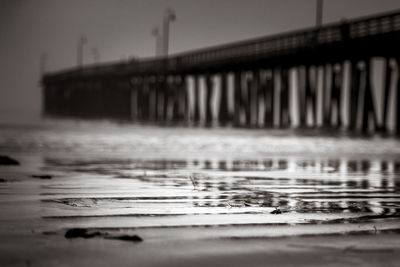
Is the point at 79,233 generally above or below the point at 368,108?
below

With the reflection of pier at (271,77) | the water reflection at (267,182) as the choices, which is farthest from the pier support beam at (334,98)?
the water reflection at (267,182)

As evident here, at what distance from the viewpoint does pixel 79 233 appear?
11.6ft

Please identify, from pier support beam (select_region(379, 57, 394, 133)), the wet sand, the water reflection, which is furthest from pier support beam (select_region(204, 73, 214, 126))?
the wet sand

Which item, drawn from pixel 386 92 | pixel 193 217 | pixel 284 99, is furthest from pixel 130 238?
pixel 284 99

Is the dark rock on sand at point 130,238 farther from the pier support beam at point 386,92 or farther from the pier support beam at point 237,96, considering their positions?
the pier support beam at point 237,96

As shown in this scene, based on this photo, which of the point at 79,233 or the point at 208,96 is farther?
the point at 208,96

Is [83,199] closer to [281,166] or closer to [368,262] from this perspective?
[368,262]

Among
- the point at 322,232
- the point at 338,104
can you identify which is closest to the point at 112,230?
the point at 322,232

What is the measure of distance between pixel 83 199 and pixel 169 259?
2.07 m

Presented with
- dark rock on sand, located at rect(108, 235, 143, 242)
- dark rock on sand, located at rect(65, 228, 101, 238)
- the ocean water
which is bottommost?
dark rock on sand, located at rect(108, 235, 143, 242)

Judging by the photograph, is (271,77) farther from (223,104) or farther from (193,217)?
(193,217)

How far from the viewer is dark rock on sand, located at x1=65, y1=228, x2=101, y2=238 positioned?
345 cm

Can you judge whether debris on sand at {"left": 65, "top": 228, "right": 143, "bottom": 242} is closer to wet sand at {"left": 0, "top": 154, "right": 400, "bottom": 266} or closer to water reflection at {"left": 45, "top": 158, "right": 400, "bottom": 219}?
wet sand at {"left": 0, "top": 154, "right": 400, "bottom": 266}

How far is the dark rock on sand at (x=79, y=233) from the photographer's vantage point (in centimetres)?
345
